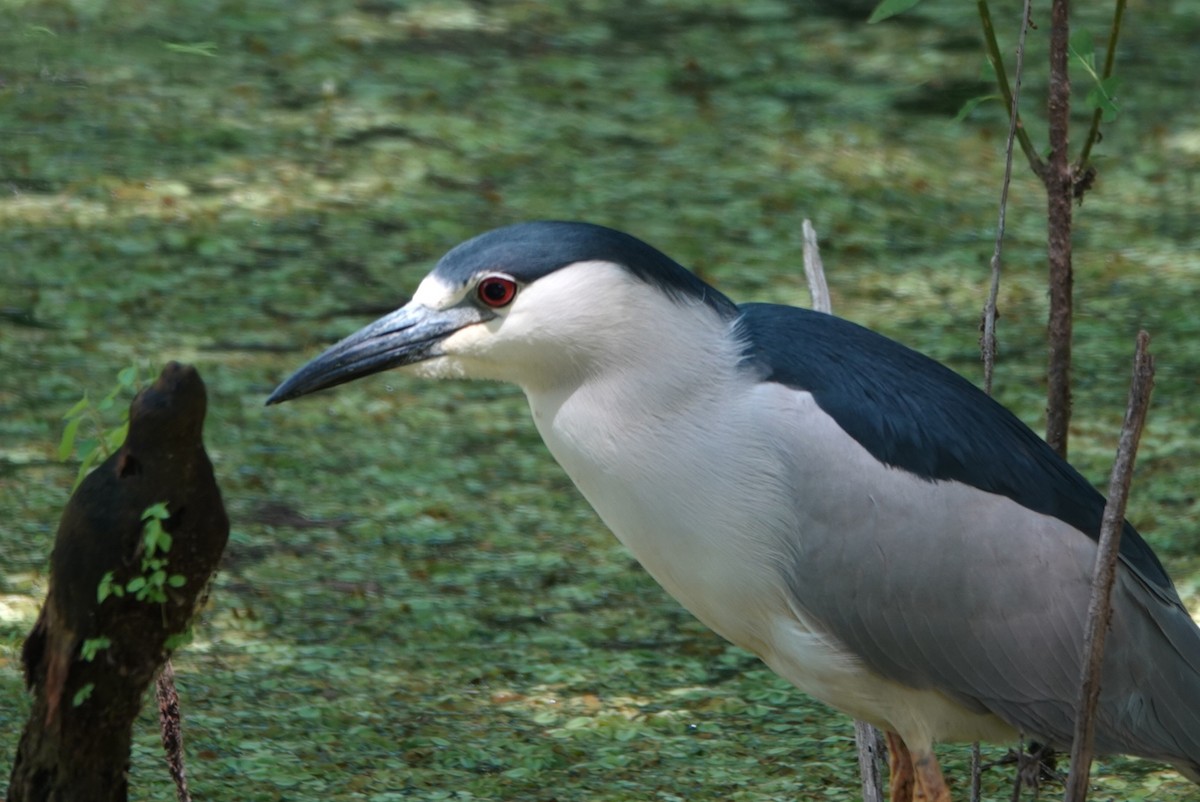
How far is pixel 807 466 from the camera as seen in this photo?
2553 millimetres

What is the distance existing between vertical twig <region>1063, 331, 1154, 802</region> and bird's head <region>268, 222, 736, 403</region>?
0.63 m

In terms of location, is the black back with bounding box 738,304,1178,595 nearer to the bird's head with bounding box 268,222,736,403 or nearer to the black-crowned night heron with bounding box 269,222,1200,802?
the black-crowned night heron with bounding box 269,222,1200,802

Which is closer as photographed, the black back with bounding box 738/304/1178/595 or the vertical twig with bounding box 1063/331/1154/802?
the vertical twig with bounding box 1063/331/1154/802

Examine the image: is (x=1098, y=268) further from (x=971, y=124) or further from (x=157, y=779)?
(x=157, y=779)

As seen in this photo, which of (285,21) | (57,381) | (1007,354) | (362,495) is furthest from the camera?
(285,21)

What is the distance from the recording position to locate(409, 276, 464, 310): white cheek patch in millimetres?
2508

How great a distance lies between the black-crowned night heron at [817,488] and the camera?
8.27ft

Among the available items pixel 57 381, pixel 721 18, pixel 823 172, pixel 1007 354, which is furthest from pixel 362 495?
pixel 721 18

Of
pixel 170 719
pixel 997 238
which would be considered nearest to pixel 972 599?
pixel 997 238

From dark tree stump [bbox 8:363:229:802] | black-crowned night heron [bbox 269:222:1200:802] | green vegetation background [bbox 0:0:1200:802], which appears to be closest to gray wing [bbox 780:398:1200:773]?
black-crowned night heron [bbox 269:222:1200:802]

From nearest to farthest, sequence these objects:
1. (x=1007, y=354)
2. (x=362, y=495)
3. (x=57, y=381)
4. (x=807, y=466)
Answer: (x=807, y=466) → (x=362, y=495) → (x=57, y=381) → (x=1007, y=354)

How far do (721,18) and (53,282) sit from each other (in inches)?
114

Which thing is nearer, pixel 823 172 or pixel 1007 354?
pixel 1007 354

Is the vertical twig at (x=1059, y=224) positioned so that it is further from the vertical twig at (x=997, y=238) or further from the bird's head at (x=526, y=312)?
the bird's head at (x=526, y=312)
